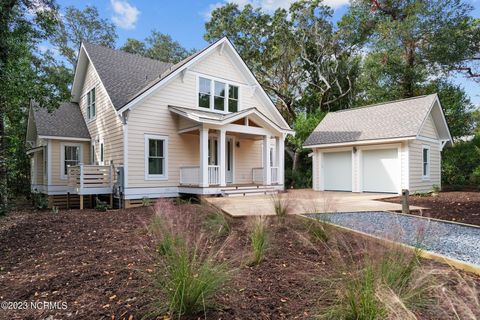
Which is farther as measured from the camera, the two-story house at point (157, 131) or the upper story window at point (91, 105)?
the upper story window at point (91, 105)

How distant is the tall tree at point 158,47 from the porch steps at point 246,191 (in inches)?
875

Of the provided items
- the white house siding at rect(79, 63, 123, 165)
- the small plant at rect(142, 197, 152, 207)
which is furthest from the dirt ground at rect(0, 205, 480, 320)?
the white house siding at rect(79, 63, 123, 165)

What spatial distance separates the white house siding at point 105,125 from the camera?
12.1 metres

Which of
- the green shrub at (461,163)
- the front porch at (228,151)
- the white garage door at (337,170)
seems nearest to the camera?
the front porch at (228,151)

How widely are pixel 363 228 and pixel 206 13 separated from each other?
81.2ft

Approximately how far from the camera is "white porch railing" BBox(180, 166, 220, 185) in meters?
12.2

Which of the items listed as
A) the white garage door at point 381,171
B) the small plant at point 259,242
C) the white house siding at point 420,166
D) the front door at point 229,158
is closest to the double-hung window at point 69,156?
the front door at point 229,158

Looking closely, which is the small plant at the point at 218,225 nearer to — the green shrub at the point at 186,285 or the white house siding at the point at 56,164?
the green shrub at the point at 186,285

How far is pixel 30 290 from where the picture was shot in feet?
11.1

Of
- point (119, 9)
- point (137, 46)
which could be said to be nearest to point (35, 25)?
point (119, 9)

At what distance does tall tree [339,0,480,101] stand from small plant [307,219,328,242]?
20160 millimetres

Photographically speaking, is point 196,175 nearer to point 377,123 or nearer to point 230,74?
point 230,74

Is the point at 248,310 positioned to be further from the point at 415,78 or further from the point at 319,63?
the point at 319,63

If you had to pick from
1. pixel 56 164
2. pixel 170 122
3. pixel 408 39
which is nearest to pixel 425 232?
pixel 170 122
